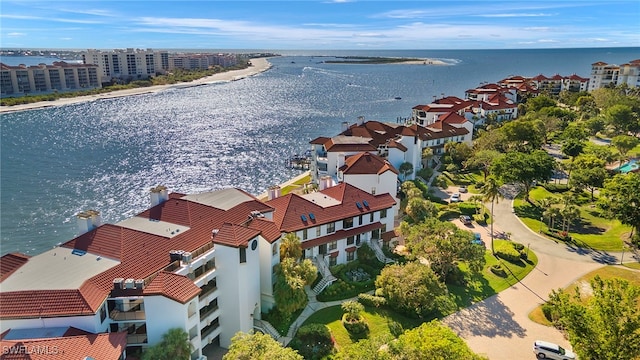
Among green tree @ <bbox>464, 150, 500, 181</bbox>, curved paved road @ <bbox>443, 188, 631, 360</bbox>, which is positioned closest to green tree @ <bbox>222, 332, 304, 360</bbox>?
curved paved road @ <bbox>443, 188, 631, 360</bbox>

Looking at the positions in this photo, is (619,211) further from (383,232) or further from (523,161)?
(383,232)

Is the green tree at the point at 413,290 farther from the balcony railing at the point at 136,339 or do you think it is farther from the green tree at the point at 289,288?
the balcony railing at the point at 136,339

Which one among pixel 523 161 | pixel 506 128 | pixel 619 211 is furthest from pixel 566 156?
pixel 619 211

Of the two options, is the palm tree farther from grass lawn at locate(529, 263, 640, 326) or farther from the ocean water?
the ocean water

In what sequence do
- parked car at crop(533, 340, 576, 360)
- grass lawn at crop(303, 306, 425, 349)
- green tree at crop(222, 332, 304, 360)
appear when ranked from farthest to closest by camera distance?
1. grass lawn at crop(303, 306, 425, 349)
2. parked car at crop(533, 340, 576, 360)
3. green tree at crop(222, 332, 304, 360)

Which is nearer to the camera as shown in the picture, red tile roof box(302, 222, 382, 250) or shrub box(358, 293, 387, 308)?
shrub box(358, 293, 387, 308)

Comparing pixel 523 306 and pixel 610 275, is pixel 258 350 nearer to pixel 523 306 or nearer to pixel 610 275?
pixel 523 306
